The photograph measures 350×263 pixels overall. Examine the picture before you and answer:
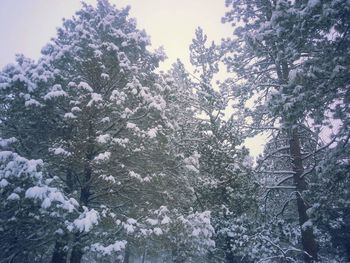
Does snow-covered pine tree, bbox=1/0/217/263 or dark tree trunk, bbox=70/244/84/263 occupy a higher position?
snow-covered pine tree, bbox=1/0/217/263

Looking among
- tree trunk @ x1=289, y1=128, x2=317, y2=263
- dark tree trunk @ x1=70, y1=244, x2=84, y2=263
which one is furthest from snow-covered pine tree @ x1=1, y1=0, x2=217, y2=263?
tree trunk @ x1=289, y1=128, x2=317, y2=263

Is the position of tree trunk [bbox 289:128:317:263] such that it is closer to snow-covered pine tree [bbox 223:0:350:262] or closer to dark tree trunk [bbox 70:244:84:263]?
snow-covered pine tree [bbox 223:0:350:262]

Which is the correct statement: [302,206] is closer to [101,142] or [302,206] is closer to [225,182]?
[225,182]

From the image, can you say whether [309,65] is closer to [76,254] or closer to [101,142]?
[101,142]

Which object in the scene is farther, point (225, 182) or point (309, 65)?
point (225, 182)

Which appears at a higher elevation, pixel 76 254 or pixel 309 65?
pixel 309 65

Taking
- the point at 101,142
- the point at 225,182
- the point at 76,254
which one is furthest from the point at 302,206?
the point at 76,254

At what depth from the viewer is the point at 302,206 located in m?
11.2

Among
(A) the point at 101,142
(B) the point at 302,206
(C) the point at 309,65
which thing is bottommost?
(B) the point at 302,206

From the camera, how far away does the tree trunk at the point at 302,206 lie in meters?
10.5

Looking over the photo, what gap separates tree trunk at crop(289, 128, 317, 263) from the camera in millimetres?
10506

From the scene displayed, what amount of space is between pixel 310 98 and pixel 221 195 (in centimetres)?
694

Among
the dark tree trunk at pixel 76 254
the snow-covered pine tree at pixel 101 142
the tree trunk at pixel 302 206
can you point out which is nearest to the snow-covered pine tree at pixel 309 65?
the tree trunk at pixel 302 206

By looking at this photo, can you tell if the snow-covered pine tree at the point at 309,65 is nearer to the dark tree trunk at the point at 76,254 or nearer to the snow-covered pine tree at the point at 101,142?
the snow-covered pine tree at the point at 101,142
